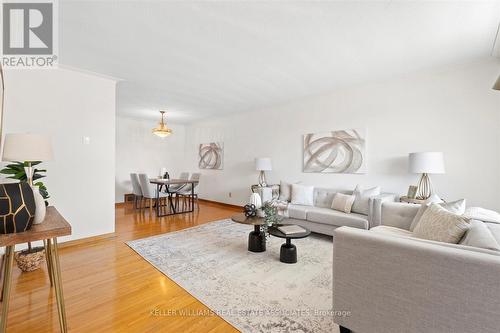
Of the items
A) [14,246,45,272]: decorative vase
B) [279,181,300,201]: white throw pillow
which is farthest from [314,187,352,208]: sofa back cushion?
[14,246,45,272]: decorative vase

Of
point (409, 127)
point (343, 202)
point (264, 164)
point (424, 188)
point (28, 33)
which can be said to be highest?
point (28, 33)

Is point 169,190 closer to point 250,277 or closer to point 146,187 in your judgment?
point 146,187

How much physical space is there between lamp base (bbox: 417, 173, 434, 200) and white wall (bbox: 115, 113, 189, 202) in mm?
6865

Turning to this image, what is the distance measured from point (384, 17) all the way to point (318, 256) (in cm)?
269

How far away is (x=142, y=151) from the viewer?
7086 mm

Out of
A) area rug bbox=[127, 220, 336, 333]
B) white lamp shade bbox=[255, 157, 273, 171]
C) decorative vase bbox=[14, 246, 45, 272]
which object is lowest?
area rug bbox=[127, 220, 336, 333]

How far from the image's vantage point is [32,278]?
2307 millimetres

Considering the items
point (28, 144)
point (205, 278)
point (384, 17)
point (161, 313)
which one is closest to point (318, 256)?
point (205, 278)

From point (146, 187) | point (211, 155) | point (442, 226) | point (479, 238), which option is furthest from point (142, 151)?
point (479, 238)

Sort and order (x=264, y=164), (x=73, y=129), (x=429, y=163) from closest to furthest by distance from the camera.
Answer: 1. (x=429, y=163)
2. (x=73, y=129)
3. (x=264, y=164)

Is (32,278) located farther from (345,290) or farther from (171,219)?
(345,290)

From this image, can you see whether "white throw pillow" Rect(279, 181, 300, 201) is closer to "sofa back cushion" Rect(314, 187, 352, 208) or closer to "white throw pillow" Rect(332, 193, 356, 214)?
"sofa back cushion" Rect(314, 187, 352, 208)

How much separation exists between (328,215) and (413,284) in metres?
2.22

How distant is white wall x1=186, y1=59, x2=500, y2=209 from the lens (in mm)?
2936
